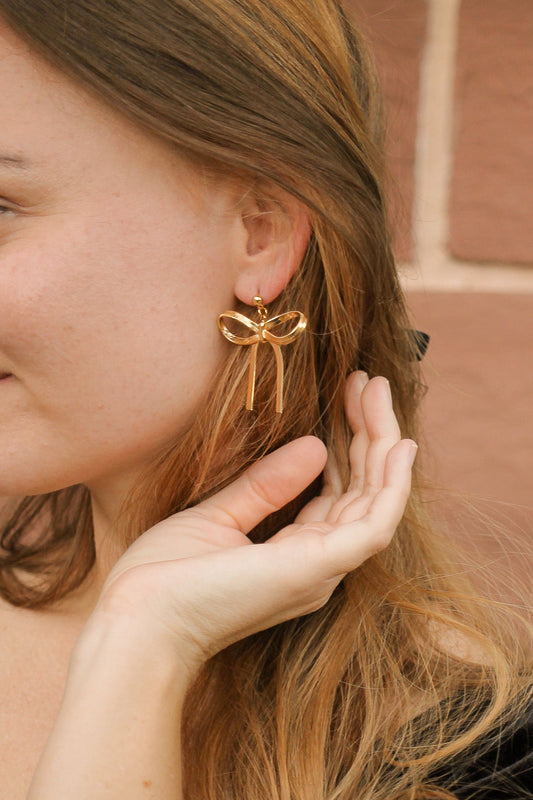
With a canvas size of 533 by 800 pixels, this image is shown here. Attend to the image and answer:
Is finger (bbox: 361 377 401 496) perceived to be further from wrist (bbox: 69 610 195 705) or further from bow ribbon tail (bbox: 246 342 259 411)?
wrist (bbox: 69 610 195 705)

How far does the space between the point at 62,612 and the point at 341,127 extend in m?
0.80

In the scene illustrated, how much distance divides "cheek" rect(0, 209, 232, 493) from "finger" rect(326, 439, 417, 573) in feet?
0.77

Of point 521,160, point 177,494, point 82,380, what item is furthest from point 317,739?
point 521,160

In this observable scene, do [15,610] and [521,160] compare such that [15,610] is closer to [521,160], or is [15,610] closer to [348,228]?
[348,228]

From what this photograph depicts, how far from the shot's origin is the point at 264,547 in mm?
1005

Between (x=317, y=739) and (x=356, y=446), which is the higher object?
(x=356, y=446)

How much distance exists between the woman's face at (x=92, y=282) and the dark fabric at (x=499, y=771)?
491mm

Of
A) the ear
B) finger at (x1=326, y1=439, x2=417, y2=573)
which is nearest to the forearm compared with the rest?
finger at (x1=326, y1=439, x2=417, y2=573)

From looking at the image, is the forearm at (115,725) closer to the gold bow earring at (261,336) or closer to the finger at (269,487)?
the finger at (269,487)

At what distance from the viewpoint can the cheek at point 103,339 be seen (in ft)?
3.31


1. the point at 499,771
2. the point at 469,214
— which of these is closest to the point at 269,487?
the point at 499,771

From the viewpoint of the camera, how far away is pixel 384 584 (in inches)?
45.4

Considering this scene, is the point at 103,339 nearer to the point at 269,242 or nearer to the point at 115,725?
the point at 269,242

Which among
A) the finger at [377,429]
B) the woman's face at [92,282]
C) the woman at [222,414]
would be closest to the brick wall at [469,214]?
the woman at [222,414]
